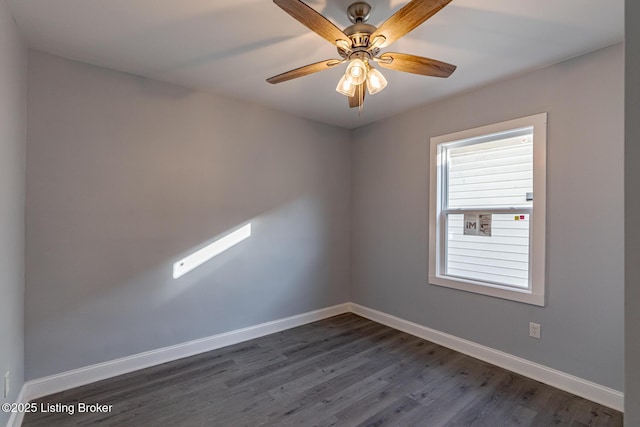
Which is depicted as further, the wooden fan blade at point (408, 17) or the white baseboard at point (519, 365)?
the white baseboard at point (519, 365)

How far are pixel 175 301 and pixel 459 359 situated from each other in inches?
105

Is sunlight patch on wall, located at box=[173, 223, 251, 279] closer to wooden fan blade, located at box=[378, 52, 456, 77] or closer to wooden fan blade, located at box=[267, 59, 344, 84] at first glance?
wooden fan blade, located at box=[267, 59, 344, 84]

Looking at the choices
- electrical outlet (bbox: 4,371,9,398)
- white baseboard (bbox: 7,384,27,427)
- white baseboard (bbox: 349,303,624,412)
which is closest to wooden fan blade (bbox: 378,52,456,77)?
white baseboard (bbox: 349,303,624,412)

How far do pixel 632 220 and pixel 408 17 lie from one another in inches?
51.0

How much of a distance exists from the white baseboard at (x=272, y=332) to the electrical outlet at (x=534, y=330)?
228 millimetres

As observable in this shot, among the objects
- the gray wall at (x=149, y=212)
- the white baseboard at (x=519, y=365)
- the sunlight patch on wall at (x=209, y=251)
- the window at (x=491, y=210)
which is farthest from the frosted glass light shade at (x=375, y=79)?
the white baseboard at (x=519, y=365)

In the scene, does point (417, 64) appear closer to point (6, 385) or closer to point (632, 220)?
point (632, 220)

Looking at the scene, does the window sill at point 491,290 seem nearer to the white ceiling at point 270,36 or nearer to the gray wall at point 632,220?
the white ceiling at point 270,36

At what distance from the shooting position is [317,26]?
1539mm

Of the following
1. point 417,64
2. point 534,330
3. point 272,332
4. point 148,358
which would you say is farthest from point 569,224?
point 148,358

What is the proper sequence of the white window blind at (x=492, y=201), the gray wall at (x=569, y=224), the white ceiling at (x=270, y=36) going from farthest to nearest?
the white window blind at (x=492, y=201) < the gray wall at (x=569, y=224) < the white ceiling at (x=270, y=36)

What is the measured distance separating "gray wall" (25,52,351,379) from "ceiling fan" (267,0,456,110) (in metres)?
1.31

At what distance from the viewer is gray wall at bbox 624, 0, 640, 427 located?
0.62m

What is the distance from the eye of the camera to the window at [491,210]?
2.48m
